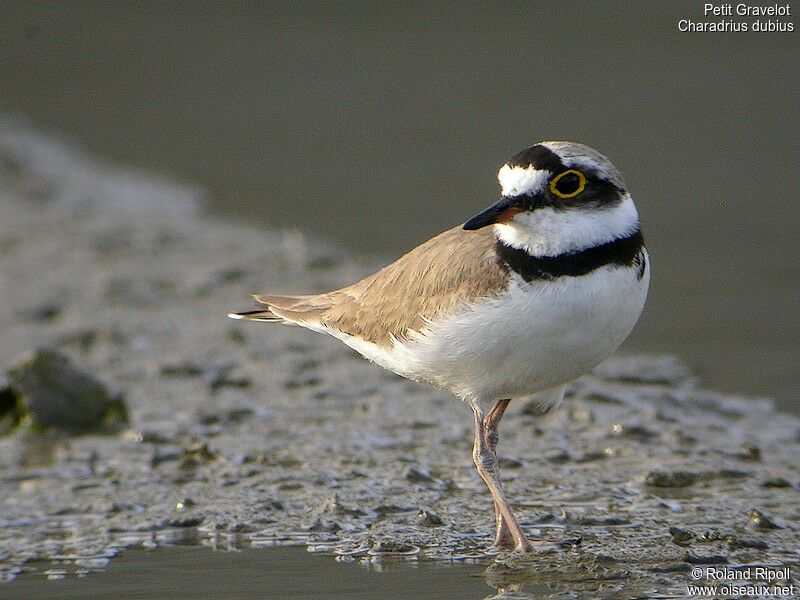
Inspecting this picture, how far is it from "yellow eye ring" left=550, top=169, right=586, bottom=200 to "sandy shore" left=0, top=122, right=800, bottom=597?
1452 mm

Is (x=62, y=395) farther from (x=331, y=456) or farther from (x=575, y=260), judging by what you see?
(x=575, y=260)

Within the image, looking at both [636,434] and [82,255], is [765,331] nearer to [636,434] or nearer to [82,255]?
[636,434]

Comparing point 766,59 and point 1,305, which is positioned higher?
point 766,59

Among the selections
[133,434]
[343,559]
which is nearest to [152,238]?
[133,434]

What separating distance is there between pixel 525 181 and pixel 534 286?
41 cm

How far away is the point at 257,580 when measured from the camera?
5.25 m

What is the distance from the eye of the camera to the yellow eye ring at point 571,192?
5039mm

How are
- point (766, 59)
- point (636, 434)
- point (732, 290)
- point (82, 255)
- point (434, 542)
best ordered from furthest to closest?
point (766, 59)
point (82, 255)
point (732, 290)
point (636, 434)
point (434, 542)

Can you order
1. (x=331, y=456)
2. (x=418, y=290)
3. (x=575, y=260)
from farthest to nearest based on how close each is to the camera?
(x=331, y=456)
(x=418, y=290)
(x=575, y=260)

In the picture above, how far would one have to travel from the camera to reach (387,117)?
577 inches

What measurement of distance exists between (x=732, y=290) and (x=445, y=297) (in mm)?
4768

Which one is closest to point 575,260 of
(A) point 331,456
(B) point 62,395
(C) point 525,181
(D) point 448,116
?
(C) point 525,181

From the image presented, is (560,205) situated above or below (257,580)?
above

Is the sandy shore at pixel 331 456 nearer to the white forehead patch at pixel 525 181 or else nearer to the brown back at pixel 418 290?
the brown back at pixel 418 290
